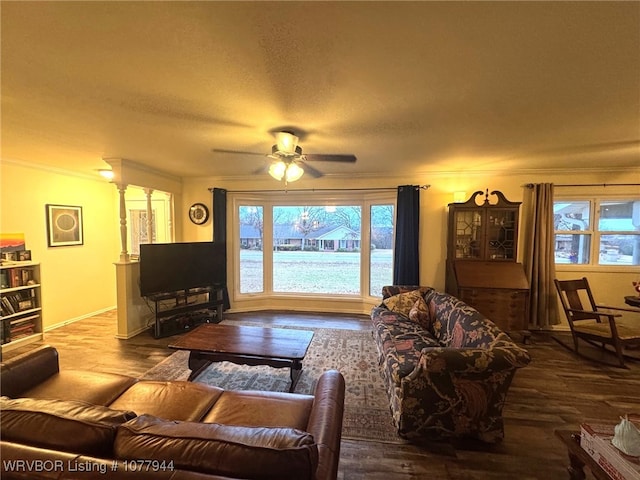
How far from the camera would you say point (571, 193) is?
4.05 meters

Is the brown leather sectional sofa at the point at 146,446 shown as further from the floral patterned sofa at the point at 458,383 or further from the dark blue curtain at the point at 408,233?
the dark blue curtain at the point at 408,233

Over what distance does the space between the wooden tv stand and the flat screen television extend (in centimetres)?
13

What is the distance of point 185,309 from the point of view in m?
4.13

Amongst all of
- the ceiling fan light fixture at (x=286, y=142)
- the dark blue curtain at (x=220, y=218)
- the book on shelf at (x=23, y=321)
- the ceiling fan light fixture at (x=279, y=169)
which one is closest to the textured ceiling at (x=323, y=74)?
the ceiling fan light fixture at (x=286, y=142)

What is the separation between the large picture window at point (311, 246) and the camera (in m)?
4.80

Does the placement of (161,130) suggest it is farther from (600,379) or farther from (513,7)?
(600,379)

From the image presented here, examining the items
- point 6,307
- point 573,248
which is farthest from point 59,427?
point 573,248

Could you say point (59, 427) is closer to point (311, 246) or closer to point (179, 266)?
point (179, 266)

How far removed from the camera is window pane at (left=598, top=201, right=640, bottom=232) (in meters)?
4.00

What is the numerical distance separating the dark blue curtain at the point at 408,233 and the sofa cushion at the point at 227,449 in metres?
3.69

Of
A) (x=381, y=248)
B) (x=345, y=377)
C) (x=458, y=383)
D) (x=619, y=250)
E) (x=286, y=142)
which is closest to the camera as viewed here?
(x=458, y=383)

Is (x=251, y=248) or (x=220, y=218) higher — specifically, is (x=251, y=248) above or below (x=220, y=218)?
below

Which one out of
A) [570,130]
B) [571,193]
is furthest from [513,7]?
[571,193]

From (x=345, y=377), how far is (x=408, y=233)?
7.80 ft
